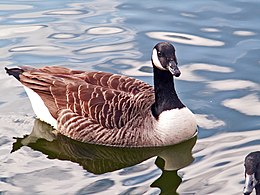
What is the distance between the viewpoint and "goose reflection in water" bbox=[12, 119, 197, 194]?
11249 millimetres

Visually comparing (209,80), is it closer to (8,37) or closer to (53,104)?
(53,104)

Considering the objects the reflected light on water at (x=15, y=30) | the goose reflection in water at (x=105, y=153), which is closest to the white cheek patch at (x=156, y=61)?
the goose reflection in water at (x=105, y=153)

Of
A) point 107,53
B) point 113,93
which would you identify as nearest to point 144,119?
point 113,93

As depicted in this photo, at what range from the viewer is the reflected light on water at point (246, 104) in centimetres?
1225

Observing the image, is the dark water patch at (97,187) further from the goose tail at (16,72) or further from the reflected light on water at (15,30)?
the reflected light on water at (15,30)

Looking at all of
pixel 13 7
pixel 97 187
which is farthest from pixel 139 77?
pixel 13 7

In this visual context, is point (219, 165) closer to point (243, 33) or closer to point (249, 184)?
point (249, 184)

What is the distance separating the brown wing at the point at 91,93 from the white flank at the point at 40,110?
6 centimetres

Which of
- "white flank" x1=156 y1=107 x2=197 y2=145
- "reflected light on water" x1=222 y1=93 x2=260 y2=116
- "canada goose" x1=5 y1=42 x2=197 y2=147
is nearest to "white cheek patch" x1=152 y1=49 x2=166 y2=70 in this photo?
"canada goose" x1=5 y1=42 x2=197 y2=147

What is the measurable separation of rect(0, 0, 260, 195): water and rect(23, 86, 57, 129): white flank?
0.47 ft

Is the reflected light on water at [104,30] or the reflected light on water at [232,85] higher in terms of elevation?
the reflected light on water at [104,30]

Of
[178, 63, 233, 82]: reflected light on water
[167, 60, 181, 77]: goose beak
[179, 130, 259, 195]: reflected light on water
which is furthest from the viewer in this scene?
[178, 63, 233, 82]: reflected light on water

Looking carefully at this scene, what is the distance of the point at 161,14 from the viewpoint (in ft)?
51.8

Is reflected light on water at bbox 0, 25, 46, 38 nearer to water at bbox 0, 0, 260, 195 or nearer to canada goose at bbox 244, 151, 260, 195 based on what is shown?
water at bbox 0, 0, 260, 195
